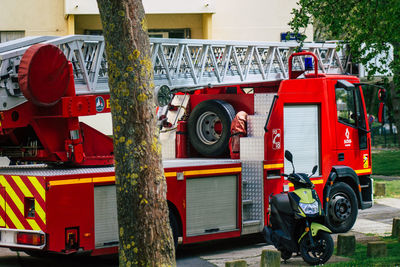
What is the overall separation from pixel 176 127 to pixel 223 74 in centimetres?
125

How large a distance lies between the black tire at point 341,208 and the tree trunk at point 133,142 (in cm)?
653

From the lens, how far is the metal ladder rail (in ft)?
34.6

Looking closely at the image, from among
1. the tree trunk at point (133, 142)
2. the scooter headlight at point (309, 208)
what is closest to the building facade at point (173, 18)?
the scooter headlight at point (309, 208)

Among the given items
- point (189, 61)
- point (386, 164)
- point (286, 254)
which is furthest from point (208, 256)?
point (386, 164)

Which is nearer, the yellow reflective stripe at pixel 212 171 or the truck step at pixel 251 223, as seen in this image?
the yellow reflective stripe at pixel 212 171

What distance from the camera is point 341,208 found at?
41.4ft

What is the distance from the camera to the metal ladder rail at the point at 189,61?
10.6 metres

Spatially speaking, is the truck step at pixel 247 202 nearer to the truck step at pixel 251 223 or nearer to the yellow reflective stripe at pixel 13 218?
the truck step at pixel 251 223

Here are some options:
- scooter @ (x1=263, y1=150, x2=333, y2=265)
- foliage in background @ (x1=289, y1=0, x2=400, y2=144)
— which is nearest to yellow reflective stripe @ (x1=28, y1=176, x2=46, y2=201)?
scooter @ (x1=263, y1=150, x2=333, y2=265)

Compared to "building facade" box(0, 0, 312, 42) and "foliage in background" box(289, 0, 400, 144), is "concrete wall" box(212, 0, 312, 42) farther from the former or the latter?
"foliage in background" box(289, 0, 400, 144)

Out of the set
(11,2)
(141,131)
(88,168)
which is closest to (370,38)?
(88,168)

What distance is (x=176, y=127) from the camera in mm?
13406

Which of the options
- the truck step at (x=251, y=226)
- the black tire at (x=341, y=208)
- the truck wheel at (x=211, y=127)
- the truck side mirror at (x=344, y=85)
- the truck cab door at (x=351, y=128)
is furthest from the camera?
the truck cab door at (x=351, y=128)

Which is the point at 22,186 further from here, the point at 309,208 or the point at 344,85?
the point at 344,85
